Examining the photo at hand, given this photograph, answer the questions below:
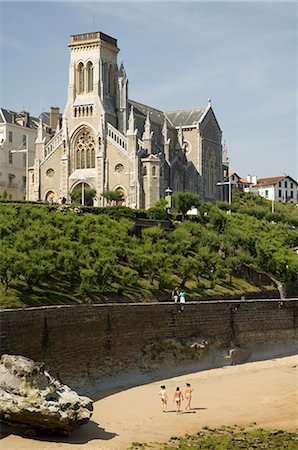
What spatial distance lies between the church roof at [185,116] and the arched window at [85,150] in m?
20.6

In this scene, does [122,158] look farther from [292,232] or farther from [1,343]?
[1,343]

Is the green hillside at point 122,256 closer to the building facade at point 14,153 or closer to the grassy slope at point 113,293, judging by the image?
the grassy slope at point 113,293

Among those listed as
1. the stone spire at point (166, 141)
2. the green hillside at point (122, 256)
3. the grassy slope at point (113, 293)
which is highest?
the stone spire at point (166, 141)

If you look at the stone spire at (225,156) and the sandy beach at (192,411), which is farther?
the stone spire at (225,156)

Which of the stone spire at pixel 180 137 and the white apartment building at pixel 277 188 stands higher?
the stone spire at pixel 180 137

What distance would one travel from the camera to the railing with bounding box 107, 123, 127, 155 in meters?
83.3

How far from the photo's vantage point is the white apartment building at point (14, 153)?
87.6 m

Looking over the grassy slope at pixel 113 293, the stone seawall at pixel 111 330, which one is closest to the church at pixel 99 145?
the grassy slope at pixel 113 293

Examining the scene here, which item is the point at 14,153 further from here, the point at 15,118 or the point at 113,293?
the point at 113,293

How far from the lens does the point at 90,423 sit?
27.9 metres

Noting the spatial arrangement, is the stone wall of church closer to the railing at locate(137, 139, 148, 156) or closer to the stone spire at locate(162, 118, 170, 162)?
Result: the railing at locate(137, 139, 148, 156)

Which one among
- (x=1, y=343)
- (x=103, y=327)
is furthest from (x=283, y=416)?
(x=1, y=343)

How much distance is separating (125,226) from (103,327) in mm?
25758

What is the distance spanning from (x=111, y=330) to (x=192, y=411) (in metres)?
5.45
